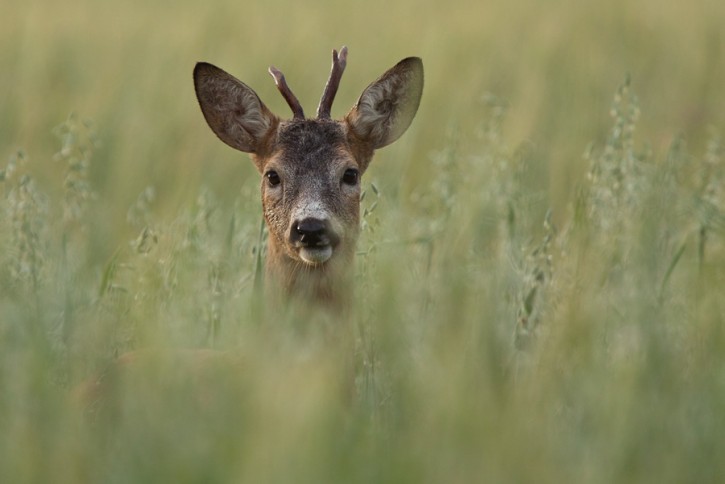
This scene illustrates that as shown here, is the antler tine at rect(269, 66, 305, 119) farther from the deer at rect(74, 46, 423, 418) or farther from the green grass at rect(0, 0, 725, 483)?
the green grass at rect(0, 0, 725, 483)

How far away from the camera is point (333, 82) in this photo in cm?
587

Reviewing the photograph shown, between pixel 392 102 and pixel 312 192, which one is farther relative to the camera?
pixel 392 102

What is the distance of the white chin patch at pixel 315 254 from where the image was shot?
206 inches

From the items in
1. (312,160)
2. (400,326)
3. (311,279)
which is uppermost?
(312,160)

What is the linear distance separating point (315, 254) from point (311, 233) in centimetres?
7

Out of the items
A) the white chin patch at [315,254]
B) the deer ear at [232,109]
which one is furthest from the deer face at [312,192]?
the deer ear at [232,109]

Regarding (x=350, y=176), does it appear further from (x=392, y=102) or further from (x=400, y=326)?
(x=400, y=326)

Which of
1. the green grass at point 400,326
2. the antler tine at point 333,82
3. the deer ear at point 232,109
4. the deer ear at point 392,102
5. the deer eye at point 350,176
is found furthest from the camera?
the deer ear at point 392,102

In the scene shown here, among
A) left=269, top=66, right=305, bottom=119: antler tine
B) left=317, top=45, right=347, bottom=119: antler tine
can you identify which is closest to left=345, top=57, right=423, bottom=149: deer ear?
left=317, top=45, right=347, bottom=119: antler tine

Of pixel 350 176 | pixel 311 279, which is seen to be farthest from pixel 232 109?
pixel 311 279

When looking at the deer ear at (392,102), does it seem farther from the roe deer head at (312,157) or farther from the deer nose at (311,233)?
the deer nose at (311,233)

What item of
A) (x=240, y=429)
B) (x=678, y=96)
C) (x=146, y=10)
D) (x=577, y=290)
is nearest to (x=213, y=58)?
(x=146, y=10)

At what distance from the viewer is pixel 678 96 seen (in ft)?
36.1

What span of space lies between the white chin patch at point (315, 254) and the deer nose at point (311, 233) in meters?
0.01
